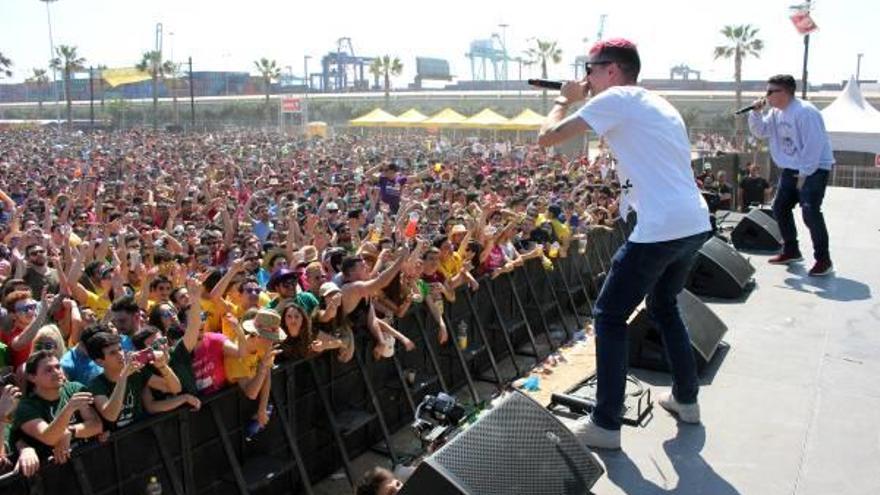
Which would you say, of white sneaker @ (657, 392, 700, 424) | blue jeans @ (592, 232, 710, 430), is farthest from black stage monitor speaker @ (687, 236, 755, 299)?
blue jeans @ (592, 232, 710, 430)

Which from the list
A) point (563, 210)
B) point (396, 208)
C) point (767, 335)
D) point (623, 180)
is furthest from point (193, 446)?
point (396, 208)

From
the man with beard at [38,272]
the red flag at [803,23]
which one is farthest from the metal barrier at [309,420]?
the red flag at [803,23]

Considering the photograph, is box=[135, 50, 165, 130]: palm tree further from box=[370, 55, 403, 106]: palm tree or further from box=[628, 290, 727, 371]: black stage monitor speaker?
box=[628, 290, 727, 371]: black stage monitor speaker

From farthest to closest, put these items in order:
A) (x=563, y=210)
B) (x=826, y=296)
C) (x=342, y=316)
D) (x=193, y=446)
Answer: (x=563, y=210), (x=826, y=296), (x=342, y=316), (x=193, y=446)

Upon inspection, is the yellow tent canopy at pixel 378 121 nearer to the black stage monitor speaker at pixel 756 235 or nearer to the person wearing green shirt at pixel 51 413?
the black stage monitor speaker at pixel 756 235

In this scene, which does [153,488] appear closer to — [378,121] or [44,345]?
[44,345]

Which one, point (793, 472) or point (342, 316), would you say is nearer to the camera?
point (793, 472)

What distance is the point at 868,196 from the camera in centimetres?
1498

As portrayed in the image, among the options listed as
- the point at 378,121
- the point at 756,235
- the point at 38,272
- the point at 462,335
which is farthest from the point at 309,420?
the point at 378,121

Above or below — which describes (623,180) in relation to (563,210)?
above

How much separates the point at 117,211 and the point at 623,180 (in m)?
8.40

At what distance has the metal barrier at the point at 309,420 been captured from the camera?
375 centimetres

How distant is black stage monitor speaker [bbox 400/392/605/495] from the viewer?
105 inches

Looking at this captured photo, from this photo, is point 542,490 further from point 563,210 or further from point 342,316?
point 563,210
